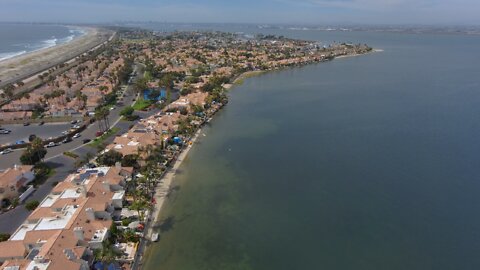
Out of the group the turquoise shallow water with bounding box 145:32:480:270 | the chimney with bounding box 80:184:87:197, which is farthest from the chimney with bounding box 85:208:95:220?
the turquoise shallow water with bounding box 145:32:480:270

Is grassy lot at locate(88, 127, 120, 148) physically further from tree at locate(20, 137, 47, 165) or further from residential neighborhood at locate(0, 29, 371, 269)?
tree at locate(20, 137, 47, 165)

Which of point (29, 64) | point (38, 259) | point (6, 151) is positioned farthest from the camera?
point (29, 64)

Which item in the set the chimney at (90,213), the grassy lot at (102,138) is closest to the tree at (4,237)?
the chimney at (90,213)

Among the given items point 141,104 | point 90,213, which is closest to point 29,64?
point 141,104

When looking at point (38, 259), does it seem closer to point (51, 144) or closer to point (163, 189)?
point (163, 189)

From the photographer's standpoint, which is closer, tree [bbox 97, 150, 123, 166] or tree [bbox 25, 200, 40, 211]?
tree [bbox 25, 200, 40, 211]

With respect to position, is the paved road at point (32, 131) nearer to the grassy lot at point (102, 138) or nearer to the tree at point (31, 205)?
the grassy lot at point (102, 138)
